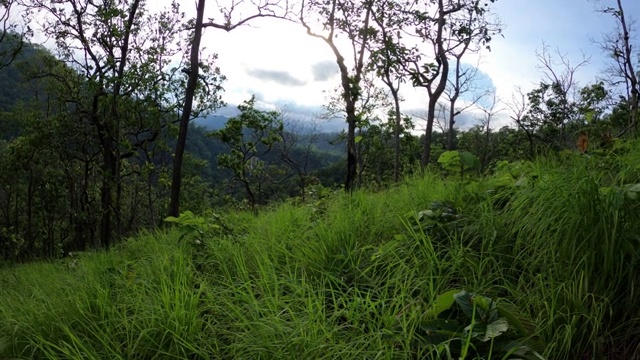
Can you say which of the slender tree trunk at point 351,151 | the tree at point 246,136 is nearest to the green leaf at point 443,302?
the slender tree trunk at point 351,151

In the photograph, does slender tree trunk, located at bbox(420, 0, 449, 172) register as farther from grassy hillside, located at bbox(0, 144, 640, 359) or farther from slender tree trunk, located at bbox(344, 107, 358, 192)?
grassy hillside, located at bbox(0, 144, 640, 359)

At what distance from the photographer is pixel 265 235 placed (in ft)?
12.2

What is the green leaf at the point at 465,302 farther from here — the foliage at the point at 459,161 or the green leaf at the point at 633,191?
the foliage at the point at 459,161

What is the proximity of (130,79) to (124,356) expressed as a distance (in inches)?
387

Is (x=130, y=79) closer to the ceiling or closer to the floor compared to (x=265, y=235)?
closer to the ceiling

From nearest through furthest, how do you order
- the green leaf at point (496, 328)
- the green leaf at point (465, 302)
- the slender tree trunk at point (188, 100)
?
the green leaf at point (496, 328), the green leaf at point (465, 302), the slender tree trunk at point (188, 100)

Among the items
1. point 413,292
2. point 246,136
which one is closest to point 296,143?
point 246,136

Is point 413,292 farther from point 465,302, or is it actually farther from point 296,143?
point 296,143

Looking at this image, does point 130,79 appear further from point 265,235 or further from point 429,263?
point 429,263

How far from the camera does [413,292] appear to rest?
235 centimetres

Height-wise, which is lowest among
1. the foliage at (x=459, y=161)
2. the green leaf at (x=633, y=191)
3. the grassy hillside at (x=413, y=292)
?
the grassy hillside at (x=413, y=292)

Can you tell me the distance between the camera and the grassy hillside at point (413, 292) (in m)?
1.86

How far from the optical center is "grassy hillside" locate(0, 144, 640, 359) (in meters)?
1.86

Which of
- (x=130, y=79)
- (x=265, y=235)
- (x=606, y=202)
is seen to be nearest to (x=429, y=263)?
(x=606, y=202)
